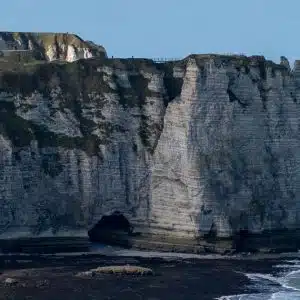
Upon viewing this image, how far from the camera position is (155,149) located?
70.1m

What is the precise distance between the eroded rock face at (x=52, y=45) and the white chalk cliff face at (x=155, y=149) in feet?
38.9

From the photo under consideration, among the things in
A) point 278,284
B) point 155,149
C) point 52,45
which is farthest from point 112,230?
point 52,45

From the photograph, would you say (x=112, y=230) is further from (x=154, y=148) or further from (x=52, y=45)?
(x=52, y=45)

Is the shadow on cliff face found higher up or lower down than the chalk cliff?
lower down

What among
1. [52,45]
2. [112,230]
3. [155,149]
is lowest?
[112,230]

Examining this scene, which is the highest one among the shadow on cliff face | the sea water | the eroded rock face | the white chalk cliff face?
the eroded rock face

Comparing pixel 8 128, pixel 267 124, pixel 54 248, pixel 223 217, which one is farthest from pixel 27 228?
pixel 267 124

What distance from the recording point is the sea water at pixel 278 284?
54.1 m

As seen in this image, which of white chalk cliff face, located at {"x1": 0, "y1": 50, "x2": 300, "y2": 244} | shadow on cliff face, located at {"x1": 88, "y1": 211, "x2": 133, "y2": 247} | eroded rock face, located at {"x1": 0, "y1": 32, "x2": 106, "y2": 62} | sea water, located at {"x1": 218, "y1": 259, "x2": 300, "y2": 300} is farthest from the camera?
eroded rock face, located at {"x1": 0, "y1": 32, "x2": 106, "y2": 62}

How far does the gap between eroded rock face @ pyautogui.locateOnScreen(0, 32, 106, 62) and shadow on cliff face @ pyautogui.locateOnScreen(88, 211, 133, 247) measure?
15.5 metres

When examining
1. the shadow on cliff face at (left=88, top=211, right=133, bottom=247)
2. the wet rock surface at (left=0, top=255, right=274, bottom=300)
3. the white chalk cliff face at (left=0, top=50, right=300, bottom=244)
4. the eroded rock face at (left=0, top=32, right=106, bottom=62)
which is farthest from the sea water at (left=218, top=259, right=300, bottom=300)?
the eroded rock face at (left=0, top=32, right=106, bottom=62)

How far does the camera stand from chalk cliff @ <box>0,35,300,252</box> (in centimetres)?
6806

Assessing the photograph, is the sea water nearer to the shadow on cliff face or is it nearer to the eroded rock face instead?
the shadow on cliff face

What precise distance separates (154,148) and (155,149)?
11 centimetres
